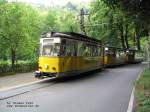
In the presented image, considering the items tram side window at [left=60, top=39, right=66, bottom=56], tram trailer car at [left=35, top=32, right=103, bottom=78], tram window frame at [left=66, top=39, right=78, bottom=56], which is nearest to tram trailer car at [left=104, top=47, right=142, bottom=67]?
tram trailer car at [left=35, top=32, right=103, bottom=78]

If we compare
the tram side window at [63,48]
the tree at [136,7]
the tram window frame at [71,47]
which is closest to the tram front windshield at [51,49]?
the tram side window at [63,48]

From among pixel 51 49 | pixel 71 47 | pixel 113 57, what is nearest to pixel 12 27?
pixel 71 47

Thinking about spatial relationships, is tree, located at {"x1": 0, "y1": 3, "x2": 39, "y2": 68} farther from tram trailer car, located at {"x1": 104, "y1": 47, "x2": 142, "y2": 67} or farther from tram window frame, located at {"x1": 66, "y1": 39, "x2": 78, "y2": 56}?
tram trailer car, located at {"x1": 104, "y1": 47, "x2": 142, "y2": 67}

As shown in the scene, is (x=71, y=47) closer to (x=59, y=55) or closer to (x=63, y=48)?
(x=63, y=48)

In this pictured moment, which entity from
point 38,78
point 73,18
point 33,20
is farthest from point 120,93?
point 73,18

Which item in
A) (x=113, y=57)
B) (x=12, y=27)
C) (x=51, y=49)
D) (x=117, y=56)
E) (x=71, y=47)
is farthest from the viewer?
(x=117, y=56)

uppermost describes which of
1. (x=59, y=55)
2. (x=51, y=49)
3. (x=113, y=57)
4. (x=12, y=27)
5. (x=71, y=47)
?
(x=12, y=27)

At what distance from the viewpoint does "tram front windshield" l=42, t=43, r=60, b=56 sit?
2472 centimetres

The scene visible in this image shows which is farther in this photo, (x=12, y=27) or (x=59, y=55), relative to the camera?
(x=12, y=27)

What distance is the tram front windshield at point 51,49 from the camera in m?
24.7

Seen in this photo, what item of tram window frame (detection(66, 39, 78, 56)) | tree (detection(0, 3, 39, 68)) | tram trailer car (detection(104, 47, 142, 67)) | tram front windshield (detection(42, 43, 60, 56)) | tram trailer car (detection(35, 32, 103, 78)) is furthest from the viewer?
tram trailer car (detection(104, 47, 142, 67))

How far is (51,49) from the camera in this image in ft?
81.8

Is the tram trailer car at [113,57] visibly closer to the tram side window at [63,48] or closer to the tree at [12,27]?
the tree at [12,27]

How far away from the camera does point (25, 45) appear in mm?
37156
